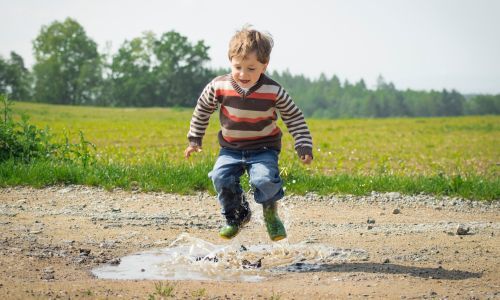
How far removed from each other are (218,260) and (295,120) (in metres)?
1.30

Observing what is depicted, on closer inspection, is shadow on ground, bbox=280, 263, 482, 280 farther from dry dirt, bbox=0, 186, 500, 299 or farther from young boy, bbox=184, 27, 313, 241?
young boy, bbox=184, 27, 313, 241

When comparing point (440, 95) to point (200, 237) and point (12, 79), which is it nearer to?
point (12, 79)

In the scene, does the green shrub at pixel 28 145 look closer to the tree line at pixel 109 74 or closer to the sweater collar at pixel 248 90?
the sweater collar at pixel 248 90

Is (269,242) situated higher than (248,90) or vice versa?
(248,90)

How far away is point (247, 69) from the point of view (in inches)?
241

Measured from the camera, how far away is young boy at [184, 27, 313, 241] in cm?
613

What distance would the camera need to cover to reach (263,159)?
628 cm

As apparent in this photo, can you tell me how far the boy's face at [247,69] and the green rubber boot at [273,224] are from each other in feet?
3.31

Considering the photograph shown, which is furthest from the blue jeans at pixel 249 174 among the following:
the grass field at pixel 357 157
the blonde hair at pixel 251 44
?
the grass field at pixel 357 157

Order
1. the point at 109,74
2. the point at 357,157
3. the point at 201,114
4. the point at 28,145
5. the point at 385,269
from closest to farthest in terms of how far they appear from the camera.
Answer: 1. the point at 385,269
2. the point at 201,114
3. the point at 28,145
4. the point at 357,157
5. the point at 109,74

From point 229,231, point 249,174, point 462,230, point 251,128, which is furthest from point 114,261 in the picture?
point 462,230

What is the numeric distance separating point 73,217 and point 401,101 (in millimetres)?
91679

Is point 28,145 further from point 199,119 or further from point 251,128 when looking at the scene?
point 251,128

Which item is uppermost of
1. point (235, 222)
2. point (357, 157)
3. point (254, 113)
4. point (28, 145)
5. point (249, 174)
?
point (254, 113)
